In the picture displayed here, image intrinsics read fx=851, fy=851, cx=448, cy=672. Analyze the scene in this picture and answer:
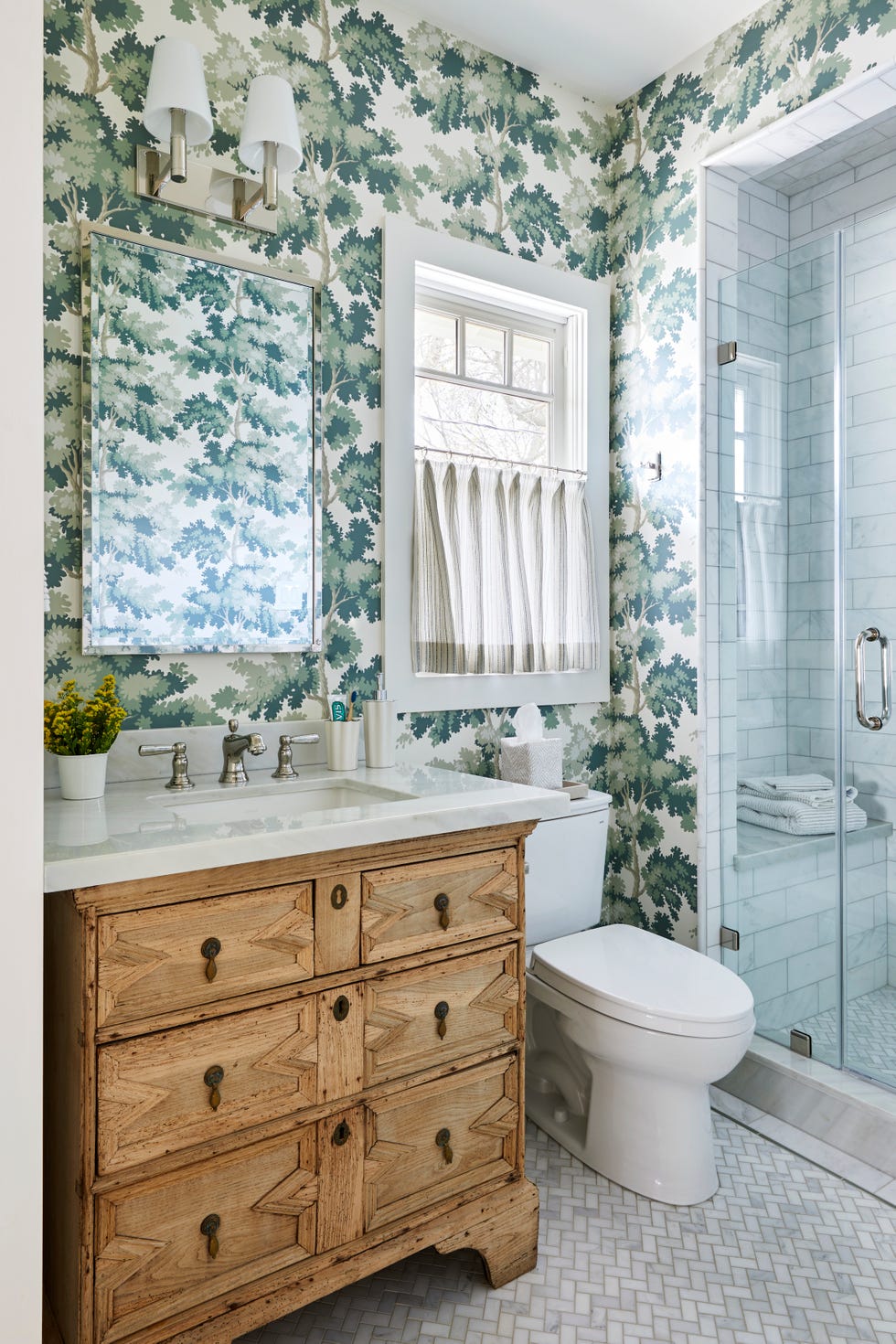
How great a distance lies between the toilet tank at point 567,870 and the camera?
2.15 m

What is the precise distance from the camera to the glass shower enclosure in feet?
6.82

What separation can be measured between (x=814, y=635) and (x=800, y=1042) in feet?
3.44

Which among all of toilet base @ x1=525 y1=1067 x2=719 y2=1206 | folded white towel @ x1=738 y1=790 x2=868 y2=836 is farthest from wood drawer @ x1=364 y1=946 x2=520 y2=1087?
folded white towel @ x1=738 y1=790 x2=868 y2=836

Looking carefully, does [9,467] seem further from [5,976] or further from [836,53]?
[836,53]

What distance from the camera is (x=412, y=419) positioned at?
2.16 m

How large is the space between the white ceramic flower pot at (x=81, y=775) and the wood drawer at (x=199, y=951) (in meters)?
0.43

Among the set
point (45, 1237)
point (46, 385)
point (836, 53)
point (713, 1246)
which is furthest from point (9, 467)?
point (836, 53)

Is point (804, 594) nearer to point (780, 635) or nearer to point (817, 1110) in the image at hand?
point (780, 635)

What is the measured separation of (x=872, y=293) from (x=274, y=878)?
193 cm

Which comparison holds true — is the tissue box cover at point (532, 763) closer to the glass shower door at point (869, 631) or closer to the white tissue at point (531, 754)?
the white tissue at point (531, 754)

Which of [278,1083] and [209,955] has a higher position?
[209,955]

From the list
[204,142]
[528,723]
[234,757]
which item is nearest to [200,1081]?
[234,757]

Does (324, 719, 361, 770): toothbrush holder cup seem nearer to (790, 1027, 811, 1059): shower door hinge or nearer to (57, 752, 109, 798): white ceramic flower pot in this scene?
(57, 752, 109, 798): white ceramic flower pot

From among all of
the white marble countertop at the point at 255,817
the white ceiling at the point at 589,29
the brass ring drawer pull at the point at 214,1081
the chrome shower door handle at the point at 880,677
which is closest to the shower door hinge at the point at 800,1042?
the chrome shower door handle at the point at 880,677
